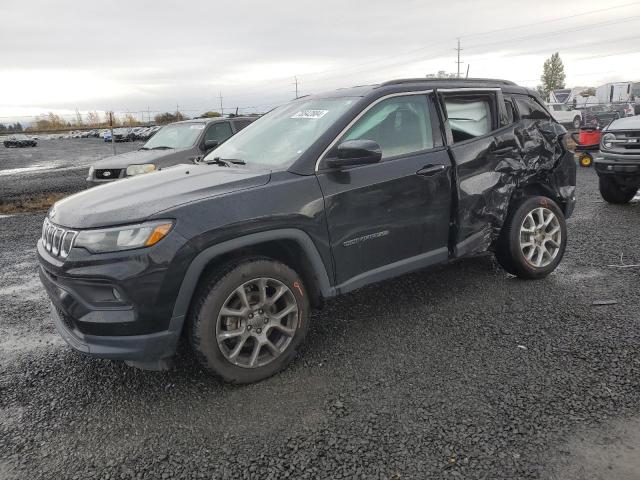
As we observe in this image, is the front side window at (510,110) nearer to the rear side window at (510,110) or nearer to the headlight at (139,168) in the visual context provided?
the rear side window at (510,110)

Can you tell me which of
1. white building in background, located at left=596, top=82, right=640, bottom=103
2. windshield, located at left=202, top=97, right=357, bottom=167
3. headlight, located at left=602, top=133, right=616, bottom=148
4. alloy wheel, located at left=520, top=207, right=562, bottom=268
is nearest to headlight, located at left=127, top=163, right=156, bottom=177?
windshield, located at left=202, top=97, right=357, bottom=167

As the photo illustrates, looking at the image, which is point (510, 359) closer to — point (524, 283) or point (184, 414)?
point (524, 283)

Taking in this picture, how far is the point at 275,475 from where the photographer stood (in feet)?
7.43

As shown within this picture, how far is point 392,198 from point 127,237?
1.78 metres

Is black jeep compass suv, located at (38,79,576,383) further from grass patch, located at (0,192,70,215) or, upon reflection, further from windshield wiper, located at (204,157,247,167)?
grass patch, located at (0,192,70,215)

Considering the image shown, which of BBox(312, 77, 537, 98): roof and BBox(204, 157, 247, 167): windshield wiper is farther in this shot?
BBox(312, 77, 537, 98): roof

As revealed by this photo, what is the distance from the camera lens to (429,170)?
3643 millimetres

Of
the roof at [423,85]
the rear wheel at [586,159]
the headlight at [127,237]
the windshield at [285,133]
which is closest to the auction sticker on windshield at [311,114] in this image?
the windshield at [285,133]

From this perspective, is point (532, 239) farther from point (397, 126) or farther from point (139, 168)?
point (139, 168)

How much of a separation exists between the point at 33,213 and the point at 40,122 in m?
55.6

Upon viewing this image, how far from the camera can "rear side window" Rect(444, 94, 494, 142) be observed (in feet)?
13.0

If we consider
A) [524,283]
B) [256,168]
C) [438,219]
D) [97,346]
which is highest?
[256,168]

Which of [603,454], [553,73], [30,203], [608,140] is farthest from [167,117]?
[553,73]

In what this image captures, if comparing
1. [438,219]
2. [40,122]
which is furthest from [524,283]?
[40,122]
